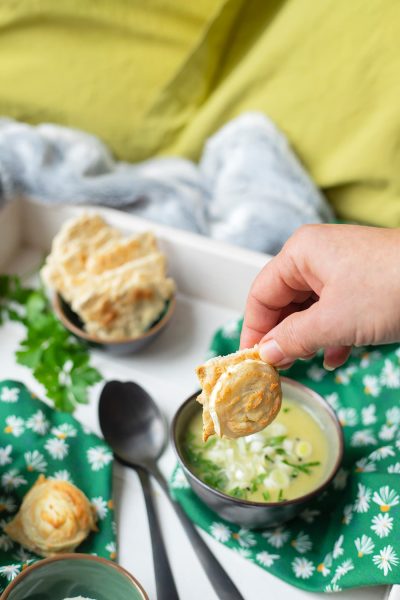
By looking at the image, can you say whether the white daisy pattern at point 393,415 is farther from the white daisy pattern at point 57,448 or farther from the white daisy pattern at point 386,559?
the white daisy pattern at point 57,448

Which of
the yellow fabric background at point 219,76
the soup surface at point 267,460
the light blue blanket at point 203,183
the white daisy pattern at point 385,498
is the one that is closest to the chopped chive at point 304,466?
the soup surface at point 267,460

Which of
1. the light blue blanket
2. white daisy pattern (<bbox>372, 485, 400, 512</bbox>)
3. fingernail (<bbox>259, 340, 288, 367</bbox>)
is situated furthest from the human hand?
the light blue blanket

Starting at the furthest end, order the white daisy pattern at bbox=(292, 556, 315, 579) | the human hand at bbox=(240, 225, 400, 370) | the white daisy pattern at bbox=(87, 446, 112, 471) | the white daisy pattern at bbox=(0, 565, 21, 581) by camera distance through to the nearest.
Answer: the white daisy pattern at bbox=(87, 446, 112, 471) → the white daisy pattern at bbox=(292, 556, 315, 579) → the white daisy pattern at bbox=(0, 565, 21, 581) → the human hand at bbox=(240, 225, 400, 370)

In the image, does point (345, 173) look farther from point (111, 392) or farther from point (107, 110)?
point (111, 392)

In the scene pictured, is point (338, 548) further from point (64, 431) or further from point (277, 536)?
point (64, 431)

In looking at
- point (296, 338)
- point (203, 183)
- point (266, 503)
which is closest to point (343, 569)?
point (266, 503)

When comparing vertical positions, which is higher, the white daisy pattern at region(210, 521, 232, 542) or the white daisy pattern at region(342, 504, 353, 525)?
the white daisy pattern at region(342, 504, 353, 525)

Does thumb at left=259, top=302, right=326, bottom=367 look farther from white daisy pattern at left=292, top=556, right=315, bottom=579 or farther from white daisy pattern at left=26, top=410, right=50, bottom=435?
white daisy pattern at left=26, top=410, right=50, bottom=435
